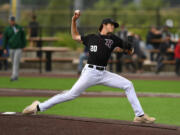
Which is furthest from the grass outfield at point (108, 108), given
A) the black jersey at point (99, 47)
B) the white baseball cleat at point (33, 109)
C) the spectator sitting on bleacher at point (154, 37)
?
the spectator sitting on bleacher at point (154, 37)

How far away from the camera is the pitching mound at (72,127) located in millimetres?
7930

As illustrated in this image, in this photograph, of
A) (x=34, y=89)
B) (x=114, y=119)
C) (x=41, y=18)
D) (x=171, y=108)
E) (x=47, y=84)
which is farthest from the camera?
(x=41, y=18)

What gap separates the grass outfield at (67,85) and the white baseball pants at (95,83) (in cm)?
Answer: 637

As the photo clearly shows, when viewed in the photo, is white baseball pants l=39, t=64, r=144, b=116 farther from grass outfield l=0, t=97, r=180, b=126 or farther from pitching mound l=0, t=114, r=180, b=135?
grass outfield l=0, t=97, r=180, b=126

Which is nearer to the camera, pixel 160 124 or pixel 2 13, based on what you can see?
pixel 160 124

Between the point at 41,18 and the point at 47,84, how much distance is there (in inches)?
718

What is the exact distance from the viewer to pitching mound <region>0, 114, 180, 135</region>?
7930 millimetres

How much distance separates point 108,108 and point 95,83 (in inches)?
97.4

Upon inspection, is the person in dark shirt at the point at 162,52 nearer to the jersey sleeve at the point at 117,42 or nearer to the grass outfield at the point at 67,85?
the grass outfield at the point at 67,85

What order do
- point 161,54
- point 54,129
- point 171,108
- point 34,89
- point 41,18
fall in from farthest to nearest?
point 41,18 → point 161,54 → point 34,89 → point 171,108 → point 54,129

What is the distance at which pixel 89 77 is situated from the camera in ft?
29.1

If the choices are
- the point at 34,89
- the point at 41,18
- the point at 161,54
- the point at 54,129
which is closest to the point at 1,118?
the point at 54,129

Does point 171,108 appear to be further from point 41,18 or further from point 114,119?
point 41,18

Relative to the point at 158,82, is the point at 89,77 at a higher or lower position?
higher
